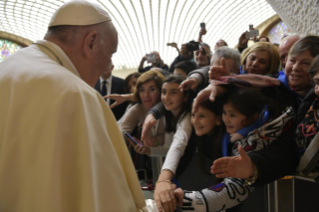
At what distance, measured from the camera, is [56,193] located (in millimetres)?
1015

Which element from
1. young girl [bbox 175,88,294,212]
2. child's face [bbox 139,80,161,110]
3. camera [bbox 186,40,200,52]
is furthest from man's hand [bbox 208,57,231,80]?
camera [bbox 186,40,200,52]

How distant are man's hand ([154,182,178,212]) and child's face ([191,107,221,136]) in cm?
70

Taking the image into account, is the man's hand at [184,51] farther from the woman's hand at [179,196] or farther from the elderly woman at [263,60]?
the woman's hand at [179,196]

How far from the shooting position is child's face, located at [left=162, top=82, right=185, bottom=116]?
9.90 ft

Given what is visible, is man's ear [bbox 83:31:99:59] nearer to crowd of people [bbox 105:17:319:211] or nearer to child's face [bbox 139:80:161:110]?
crowd of people [bbox 105:17:319:211]

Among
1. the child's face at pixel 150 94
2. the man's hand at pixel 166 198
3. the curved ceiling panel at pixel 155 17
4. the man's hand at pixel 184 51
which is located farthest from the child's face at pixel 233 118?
the curved ceiling panel at pixel 155 17

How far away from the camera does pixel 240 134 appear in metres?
1.96

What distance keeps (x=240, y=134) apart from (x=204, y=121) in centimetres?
54

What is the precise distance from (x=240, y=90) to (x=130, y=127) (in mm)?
2060

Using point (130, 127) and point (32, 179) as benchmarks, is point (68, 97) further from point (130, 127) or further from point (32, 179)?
point (130, 127)

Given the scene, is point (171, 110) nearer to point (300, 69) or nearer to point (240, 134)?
point (240, 134)

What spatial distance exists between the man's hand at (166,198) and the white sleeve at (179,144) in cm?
31

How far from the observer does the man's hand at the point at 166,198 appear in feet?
6.28

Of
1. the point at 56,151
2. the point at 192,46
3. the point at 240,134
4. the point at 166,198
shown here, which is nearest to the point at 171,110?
the point at 240,134
